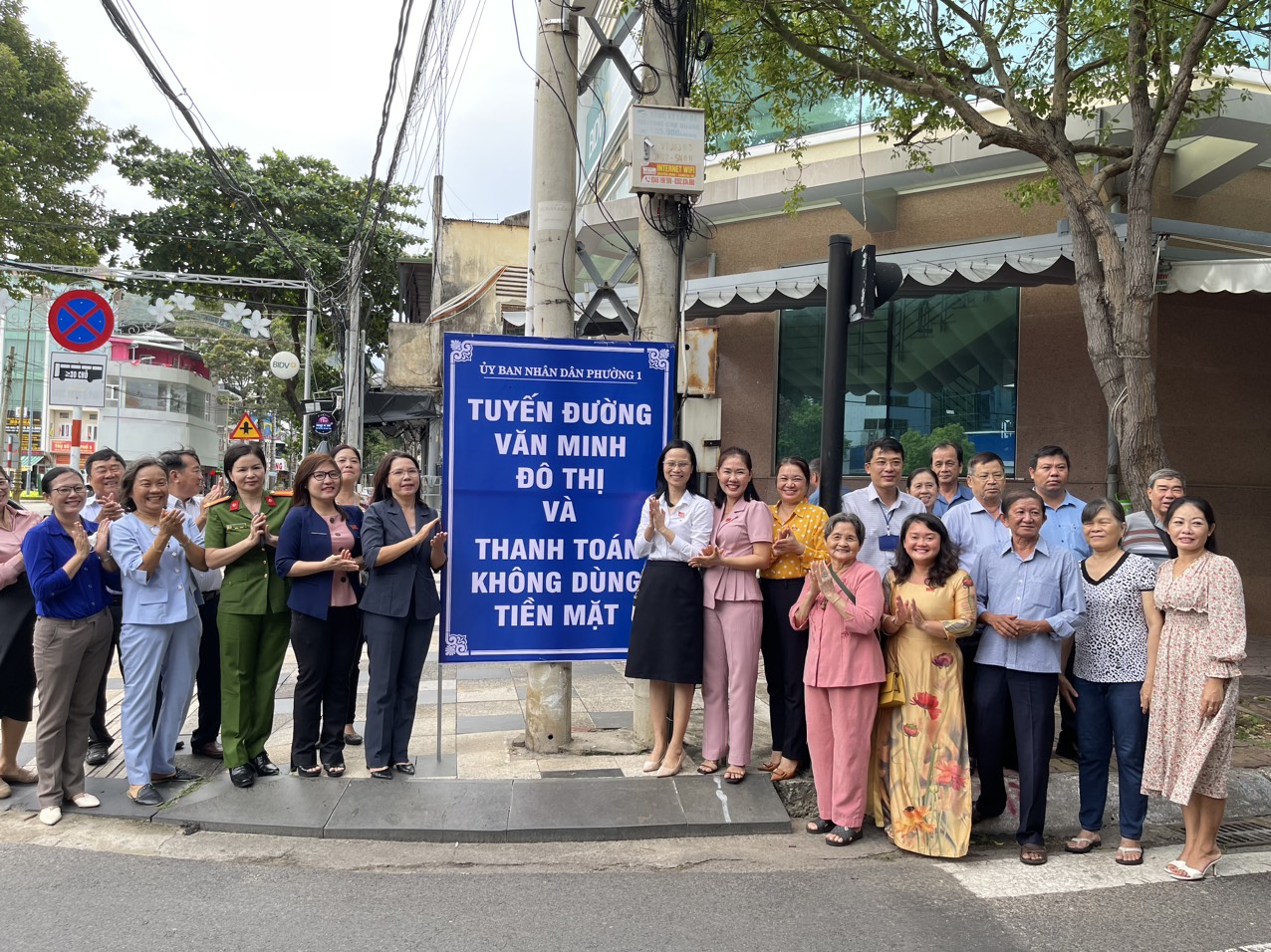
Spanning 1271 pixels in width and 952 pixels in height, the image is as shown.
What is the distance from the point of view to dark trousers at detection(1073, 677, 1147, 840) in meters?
4.48

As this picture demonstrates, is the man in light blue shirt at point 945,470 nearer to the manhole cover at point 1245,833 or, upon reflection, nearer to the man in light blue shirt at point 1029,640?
the man in light blue shirt at point 1029,640

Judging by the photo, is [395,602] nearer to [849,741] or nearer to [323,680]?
[323,680]

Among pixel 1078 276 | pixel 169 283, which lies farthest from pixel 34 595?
pixel 169 283

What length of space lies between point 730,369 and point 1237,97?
19.9 feet

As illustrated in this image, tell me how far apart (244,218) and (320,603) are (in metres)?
21.9

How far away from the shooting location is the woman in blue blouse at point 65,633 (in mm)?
4785

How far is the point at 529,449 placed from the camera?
5.72 m

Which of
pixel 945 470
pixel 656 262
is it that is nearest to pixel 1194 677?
pixel 945 470

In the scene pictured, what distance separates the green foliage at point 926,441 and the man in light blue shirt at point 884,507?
554cm

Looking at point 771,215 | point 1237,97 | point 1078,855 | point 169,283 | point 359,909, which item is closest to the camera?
point 359,909

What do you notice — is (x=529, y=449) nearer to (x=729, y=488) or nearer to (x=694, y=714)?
(x=729, y=488)

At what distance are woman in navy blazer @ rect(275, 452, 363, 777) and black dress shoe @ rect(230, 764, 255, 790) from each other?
0.24 m

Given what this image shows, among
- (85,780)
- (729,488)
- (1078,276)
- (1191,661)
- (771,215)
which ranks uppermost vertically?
(771,215)

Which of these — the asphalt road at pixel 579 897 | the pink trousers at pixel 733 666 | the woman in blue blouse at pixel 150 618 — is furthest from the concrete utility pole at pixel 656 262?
the woman in blue blouse at pixel 150 618
